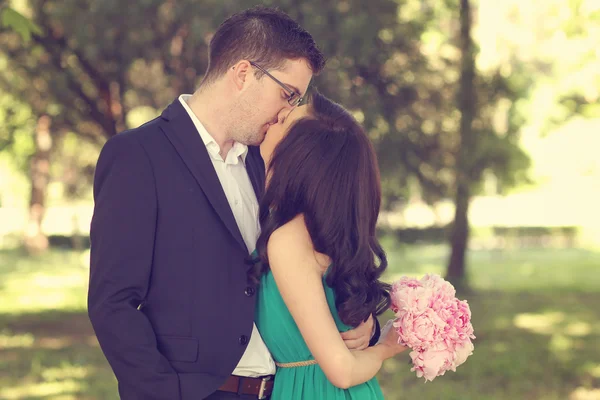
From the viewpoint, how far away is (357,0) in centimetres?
1057

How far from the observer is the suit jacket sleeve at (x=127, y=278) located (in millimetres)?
2746

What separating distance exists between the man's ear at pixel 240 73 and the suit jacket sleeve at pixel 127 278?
2.35 feet

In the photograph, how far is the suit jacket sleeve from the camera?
2.75m

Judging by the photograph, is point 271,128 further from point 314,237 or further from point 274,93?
point 314,237

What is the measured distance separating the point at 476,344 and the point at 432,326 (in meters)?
8.61

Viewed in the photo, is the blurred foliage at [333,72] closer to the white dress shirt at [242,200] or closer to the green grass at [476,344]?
the green grass at [476,344]

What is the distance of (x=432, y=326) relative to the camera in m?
3.11

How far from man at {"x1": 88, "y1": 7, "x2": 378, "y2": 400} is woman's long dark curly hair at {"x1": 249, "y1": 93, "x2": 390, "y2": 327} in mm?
159

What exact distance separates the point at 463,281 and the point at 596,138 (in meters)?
19.4

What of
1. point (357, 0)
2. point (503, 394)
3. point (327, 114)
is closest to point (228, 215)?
point (327, 114)

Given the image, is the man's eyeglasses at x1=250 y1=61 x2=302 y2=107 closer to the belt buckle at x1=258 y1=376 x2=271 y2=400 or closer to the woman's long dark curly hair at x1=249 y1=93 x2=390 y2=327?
the woman's long dark curly hair at x1=249 y1=93 x2=390 y2=327

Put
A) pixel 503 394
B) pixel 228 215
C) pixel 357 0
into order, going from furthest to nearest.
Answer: pixel 357 0
pixel 503 394
pixel 228 215

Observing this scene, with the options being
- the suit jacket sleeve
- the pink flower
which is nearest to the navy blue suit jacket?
the suit jacket sleeve

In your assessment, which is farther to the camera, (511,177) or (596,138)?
(596,138)
